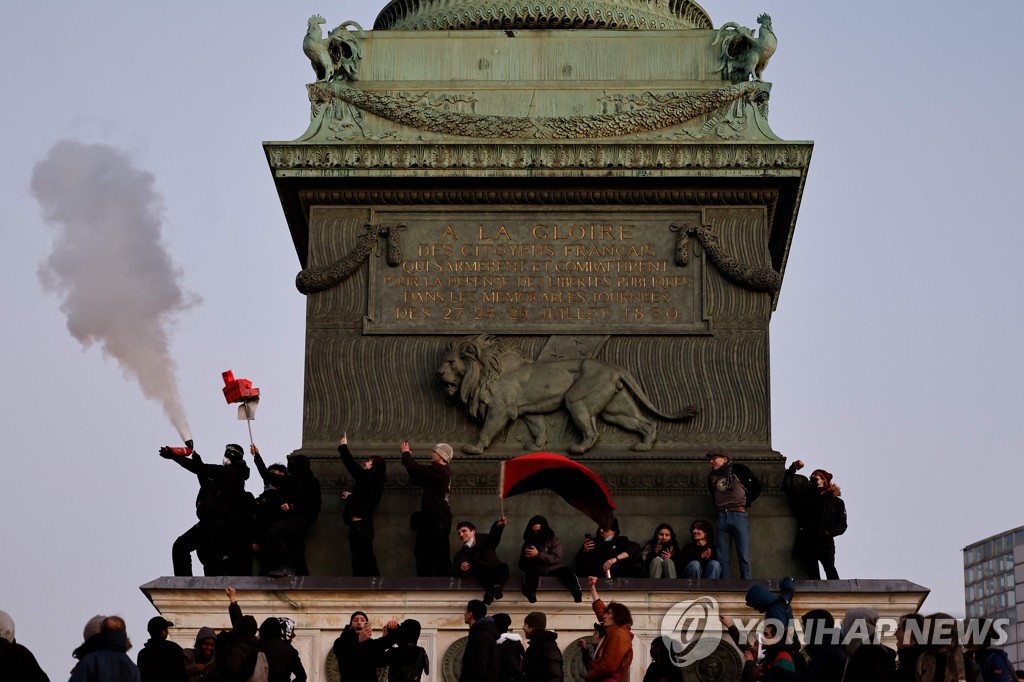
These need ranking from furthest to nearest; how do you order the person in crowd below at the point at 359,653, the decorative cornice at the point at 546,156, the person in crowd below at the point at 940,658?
the decorative cornice at the point at 546,156 → the person in crowd below at the point at 359,653 → the person in crowd below at the point at 940,658

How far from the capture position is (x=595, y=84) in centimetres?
3108

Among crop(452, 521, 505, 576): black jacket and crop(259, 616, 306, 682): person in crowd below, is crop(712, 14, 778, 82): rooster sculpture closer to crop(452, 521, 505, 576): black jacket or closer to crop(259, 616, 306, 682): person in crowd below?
crop(452, 521, 505, 576): black jacket

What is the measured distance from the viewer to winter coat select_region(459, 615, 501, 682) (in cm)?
2077

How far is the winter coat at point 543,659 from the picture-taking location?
20.8 m

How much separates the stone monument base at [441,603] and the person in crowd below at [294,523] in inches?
22.6

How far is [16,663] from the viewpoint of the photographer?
1706 centimetres

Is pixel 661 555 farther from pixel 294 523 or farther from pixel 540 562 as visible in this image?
pixel 294 523

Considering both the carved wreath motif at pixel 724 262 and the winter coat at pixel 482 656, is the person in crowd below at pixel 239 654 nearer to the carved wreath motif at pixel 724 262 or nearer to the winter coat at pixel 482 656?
the winter coat at pixel 482 656

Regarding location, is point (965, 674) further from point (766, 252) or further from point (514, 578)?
point (766, 252)

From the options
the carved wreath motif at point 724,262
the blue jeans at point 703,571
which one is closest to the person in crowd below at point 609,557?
the blue jeans at point 703,571

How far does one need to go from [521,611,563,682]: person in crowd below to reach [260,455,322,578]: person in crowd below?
19.4 feet

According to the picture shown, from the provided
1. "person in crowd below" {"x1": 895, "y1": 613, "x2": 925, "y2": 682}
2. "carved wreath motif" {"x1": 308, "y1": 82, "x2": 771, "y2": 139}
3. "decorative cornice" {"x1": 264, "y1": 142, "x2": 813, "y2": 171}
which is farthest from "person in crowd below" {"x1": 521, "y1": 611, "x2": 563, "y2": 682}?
"carved wreath motif" {"x1": 308, "y1": 82, "x2": 771, "y2": 139}

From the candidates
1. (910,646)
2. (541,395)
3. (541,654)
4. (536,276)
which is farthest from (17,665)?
(536,276)

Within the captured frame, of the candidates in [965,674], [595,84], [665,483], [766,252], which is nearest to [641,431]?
[665,483]
